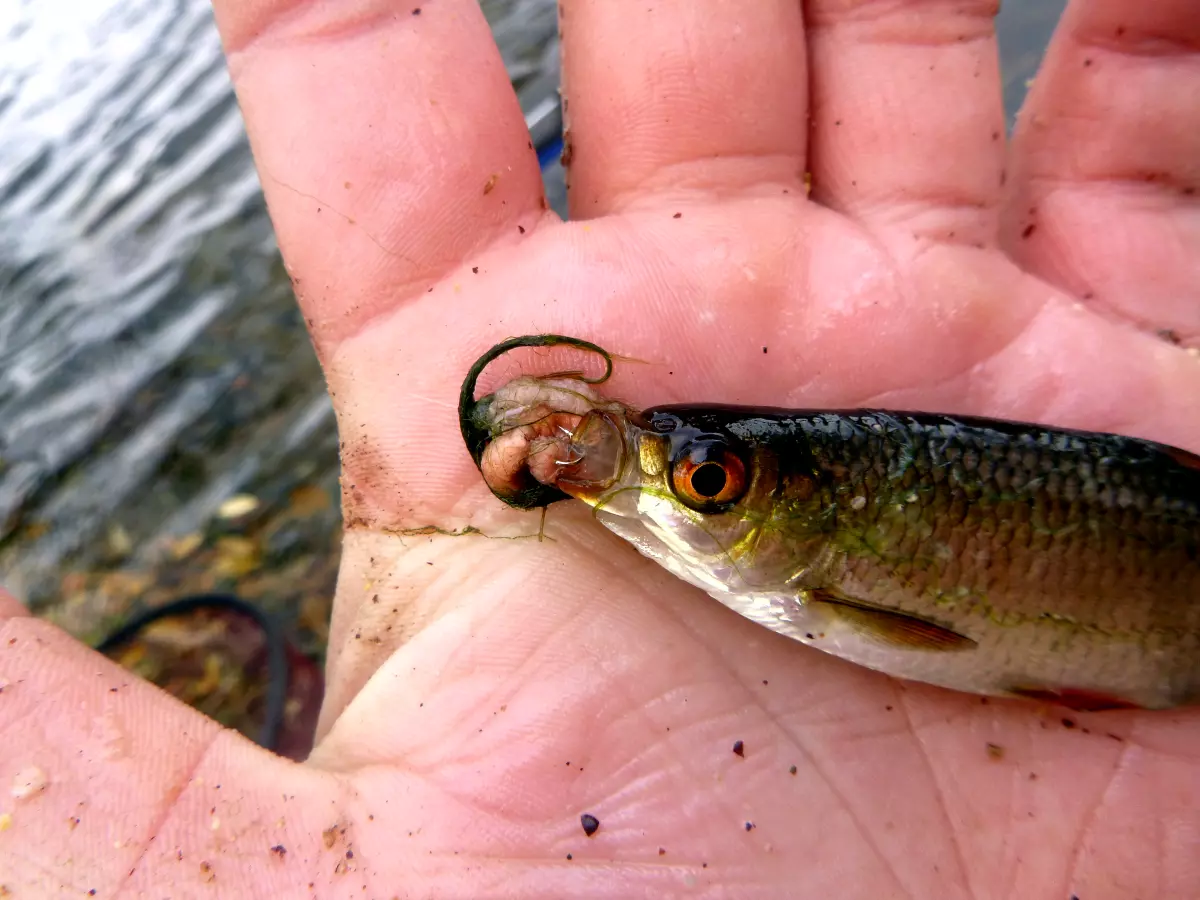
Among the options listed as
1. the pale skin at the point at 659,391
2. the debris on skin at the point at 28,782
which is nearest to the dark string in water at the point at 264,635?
the pale skin at the point at 659,391

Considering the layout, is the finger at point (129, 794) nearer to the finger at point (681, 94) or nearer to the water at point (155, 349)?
the finger at point (681, 94)

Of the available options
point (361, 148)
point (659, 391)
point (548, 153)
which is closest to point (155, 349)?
point (548, 153)

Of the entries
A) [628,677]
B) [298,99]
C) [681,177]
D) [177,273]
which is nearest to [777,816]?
[628,677]

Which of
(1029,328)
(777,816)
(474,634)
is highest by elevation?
(474,634)

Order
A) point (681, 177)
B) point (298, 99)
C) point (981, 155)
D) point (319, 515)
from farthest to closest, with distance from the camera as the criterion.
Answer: point (319, 515) < point (981, 155) < point (681, 177) < point (298, 99)

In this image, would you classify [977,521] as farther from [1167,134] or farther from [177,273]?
[177,273]

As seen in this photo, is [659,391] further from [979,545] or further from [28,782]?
[28,782]
